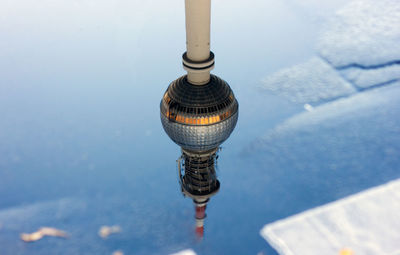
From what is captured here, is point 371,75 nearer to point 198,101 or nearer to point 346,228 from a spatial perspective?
point 346,228

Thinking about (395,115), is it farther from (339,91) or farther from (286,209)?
(286,209)

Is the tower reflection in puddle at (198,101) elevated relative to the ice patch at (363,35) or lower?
elevated

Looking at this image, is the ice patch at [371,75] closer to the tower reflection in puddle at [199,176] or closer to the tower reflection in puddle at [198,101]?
the tower reflection in puddle at [199,176]

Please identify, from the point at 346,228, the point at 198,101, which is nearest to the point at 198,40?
the point at 198,101

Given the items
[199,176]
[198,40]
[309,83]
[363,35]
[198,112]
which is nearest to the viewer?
[198,40]

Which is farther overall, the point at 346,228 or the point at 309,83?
the point at 309,83

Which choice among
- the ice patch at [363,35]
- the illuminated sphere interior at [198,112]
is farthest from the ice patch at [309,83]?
the illuminated sphere interior at [198,112]
